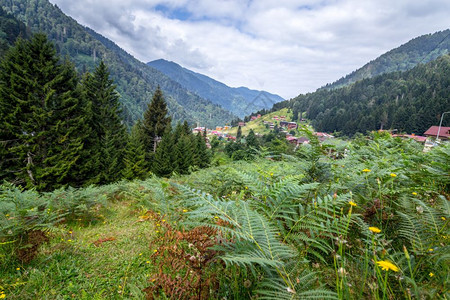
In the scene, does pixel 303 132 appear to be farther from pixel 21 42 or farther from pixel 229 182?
pixel 21 42

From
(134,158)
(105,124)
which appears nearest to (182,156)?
(134,158)

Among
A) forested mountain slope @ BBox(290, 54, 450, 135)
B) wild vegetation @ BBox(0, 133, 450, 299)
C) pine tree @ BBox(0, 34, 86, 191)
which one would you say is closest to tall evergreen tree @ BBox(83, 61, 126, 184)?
pine tree @ BBox(0, 34, 86, 191)

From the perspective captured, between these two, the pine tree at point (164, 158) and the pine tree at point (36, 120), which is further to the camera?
the pine tree at point (164, 158)

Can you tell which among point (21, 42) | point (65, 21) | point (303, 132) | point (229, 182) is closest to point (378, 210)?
point (303, 132)

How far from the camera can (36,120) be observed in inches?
545

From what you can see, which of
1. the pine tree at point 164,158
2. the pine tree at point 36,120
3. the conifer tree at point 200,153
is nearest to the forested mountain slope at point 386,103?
the conifer tree at point 200,153

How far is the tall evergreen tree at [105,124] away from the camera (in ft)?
63.0

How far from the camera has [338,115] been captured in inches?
4033

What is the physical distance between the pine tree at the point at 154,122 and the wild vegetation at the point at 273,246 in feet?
82.0

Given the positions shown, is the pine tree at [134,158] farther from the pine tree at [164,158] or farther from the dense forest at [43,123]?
the dense forest at [43,123]

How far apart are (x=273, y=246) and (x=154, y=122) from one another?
2869 centimetres

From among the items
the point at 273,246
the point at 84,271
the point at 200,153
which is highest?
the point at 273,246

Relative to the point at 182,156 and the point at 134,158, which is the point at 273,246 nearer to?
the point at 134,158

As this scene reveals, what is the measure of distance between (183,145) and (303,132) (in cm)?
2564
